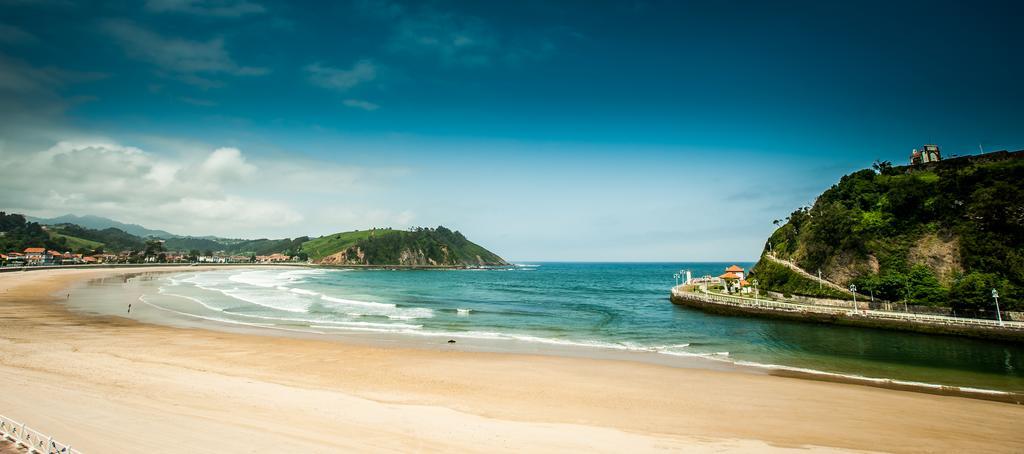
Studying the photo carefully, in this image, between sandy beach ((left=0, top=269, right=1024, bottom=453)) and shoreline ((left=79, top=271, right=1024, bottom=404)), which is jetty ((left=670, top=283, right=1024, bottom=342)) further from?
sandy beach ((left=0, top=269, right=1024, bottom=453))

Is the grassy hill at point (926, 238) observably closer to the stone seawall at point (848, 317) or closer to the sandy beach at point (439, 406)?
the stone seawall at point (848, 317)

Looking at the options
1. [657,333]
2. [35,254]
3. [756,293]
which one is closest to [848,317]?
[756,293]

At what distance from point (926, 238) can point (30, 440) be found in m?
61.5

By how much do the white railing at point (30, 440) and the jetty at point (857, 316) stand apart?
46.5m

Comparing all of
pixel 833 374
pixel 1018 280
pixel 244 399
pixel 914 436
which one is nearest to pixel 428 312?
pixel 244 399

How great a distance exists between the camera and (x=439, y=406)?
44.1 feet

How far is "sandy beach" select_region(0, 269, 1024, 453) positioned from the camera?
33.5 ft

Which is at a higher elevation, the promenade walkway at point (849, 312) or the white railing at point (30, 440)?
the white railing at point (30, 440)

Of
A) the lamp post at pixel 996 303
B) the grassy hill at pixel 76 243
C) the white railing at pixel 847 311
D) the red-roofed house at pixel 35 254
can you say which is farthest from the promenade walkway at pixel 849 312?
the grassy hill at pixel 76 243

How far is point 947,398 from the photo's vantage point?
16.0 meters

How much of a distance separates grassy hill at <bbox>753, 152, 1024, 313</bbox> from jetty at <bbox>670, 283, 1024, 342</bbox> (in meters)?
3.04

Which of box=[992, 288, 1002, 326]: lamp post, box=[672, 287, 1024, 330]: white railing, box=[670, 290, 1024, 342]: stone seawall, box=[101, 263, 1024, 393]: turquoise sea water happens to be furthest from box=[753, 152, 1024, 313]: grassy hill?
box=[101, 263, 1024, 393]: turquoise sea water

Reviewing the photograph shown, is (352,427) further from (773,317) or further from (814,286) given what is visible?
(814,286)

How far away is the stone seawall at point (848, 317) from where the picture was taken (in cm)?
2858
